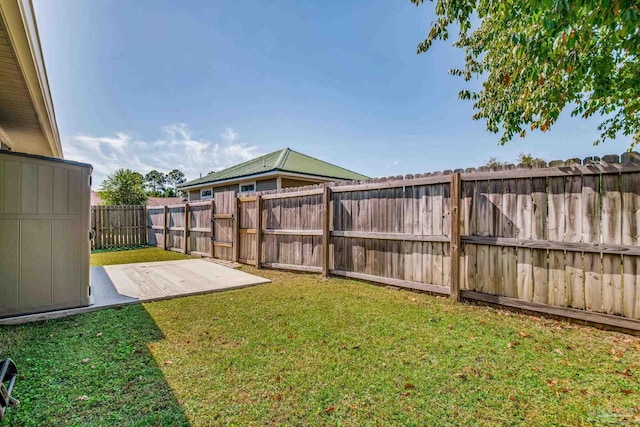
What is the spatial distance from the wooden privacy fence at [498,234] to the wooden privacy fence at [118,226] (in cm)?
1002

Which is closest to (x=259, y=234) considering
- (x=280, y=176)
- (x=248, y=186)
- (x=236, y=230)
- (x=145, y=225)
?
(x=236, y=230)

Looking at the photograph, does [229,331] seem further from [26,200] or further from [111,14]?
[111,14]

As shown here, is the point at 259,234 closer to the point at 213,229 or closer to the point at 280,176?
the point at 213,229

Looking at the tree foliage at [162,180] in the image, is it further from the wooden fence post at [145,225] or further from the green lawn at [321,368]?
the green lawn at [321,368]

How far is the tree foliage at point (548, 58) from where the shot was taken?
2.69 meters

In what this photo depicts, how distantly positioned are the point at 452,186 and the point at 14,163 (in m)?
6.00

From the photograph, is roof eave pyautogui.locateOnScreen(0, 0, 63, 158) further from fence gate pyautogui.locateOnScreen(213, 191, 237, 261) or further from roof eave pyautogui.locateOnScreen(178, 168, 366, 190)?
roof eave pyautogui.locateOnScreen(178, 168, 366, 190)

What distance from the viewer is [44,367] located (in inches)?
93.7

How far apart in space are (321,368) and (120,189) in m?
31.2

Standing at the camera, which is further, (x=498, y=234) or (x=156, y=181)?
(x=156, y=181)

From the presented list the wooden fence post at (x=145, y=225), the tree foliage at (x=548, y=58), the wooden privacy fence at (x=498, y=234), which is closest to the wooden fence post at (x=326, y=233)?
the wooden privacy fence at (x=498, y=234)

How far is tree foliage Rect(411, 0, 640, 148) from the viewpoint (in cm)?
269

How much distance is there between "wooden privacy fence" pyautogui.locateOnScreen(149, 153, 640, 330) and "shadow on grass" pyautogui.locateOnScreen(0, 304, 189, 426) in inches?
148

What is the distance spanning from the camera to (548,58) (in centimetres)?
356
